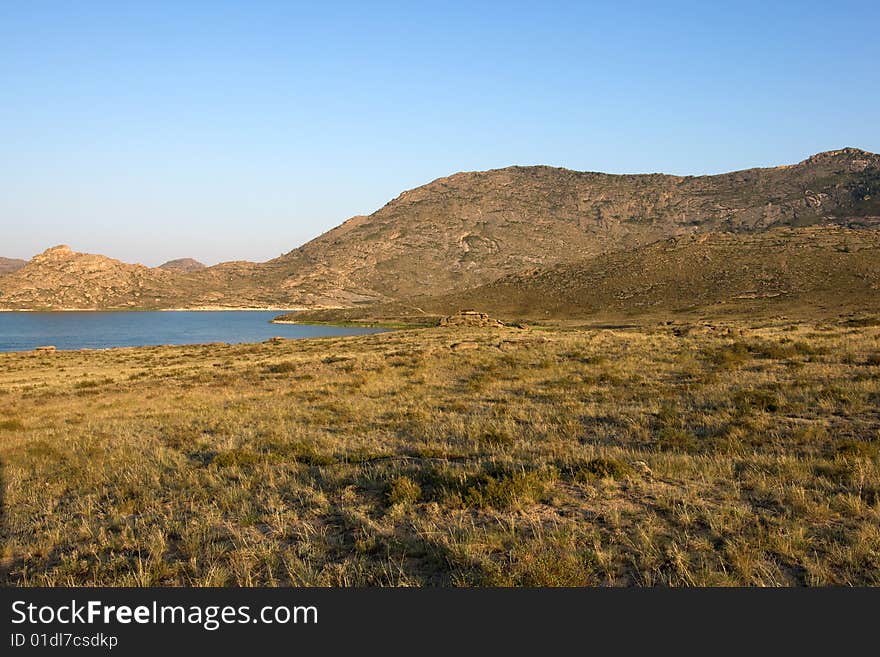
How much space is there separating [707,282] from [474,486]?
297ft

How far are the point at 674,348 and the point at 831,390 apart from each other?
1234 cm

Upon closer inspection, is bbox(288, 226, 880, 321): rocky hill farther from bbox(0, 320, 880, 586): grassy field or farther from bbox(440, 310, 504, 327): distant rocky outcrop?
bbox(0, 320, 880, 586): grassy field

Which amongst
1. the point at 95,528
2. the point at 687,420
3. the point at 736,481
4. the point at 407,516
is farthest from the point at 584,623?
the point at 687,420

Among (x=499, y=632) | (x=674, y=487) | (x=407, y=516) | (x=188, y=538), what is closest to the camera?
(x=499, y=632)

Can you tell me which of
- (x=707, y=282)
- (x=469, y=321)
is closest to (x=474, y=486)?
(x=469, y=321)

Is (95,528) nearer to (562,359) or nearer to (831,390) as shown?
(831,390)

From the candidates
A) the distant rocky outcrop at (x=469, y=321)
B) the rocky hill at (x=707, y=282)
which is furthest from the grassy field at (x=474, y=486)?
the rocky hill at (x=707, y=282)

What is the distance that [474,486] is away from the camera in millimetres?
8344

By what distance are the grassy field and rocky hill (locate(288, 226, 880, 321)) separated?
5837 centimetres

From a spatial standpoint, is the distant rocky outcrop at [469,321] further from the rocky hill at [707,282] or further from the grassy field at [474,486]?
the grassy field at [474,486]

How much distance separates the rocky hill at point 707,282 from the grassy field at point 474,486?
58.4 metres

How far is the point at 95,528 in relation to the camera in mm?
7730

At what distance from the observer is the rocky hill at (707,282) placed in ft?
239

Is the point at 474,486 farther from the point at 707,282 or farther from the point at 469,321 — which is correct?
the point at 707,282
